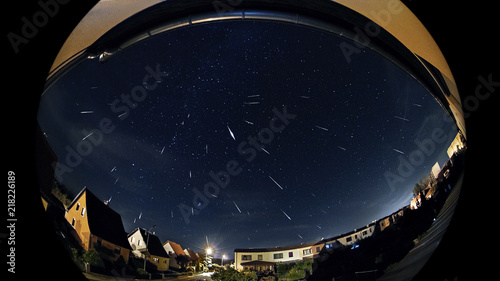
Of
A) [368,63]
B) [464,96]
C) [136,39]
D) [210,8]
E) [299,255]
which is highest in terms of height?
[368,63]

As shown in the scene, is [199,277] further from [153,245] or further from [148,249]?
Answer: [148,249]

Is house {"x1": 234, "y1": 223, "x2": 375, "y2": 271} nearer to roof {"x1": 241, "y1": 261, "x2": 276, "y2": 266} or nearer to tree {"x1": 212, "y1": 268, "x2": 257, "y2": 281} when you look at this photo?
roof {"x1": 241, "y1": 261, "x2": 276, "y2": 266}

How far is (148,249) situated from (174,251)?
2.51 m

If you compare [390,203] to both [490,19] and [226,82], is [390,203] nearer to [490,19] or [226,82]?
[226,82]

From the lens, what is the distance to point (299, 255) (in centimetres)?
1466

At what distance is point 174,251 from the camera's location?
14211mm

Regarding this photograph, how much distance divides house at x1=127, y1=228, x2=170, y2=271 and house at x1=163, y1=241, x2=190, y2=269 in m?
0.30

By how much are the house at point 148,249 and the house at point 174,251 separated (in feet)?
0.97

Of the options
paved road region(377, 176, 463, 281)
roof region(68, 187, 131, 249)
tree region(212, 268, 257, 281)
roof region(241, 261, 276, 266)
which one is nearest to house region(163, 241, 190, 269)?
tree region(212, 268, 257, 281)

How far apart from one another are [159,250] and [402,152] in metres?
13.9

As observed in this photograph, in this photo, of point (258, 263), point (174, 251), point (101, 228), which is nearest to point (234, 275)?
point (258, 263)

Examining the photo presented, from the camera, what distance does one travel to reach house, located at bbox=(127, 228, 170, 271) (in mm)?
11109

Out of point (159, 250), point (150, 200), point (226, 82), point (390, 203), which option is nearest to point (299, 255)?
point (390, 203)

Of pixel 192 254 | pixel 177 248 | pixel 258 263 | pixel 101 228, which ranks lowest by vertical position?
pixel 258 263
